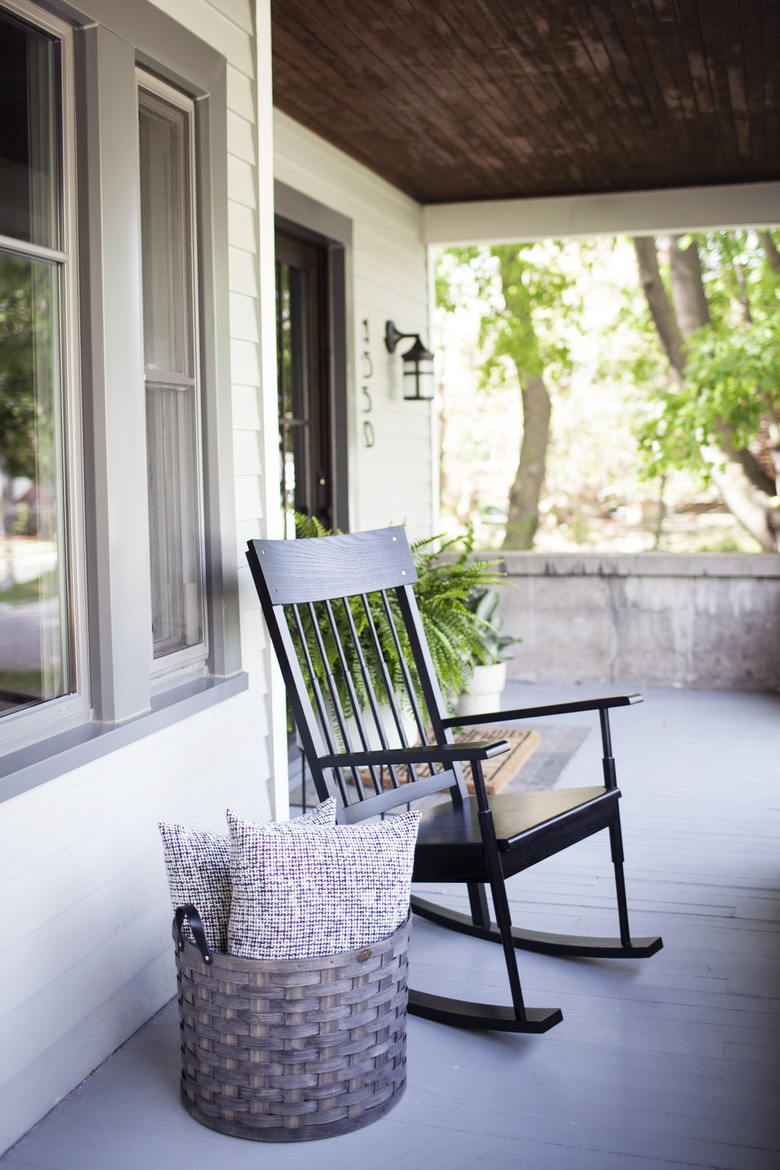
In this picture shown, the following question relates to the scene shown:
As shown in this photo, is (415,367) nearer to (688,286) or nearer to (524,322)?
(524,322)

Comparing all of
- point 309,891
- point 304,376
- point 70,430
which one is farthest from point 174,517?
point 304,376

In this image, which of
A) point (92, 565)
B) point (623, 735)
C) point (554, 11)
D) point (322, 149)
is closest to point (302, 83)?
point (322, 149)

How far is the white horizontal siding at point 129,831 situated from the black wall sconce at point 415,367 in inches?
98.9

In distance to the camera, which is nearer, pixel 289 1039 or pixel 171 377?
pixel 289 1039

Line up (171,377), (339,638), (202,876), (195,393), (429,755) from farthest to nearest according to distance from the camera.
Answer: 1. (339,638)
2. (195,393)
3. (171,377)
4. (429,755)
5. (202,876)

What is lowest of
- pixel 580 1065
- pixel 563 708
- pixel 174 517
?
pixel 580 1065

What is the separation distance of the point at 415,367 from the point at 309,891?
395cm

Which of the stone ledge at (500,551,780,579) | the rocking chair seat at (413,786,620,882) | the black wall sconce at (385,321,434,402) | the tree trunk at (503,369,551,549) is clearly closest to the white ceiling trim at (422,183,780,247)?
the black wall sconce at (385,321,434,402)

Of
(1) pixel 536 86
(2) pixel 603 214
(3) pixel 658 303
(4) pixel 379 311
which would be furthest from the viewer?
(3) pixel 658 303

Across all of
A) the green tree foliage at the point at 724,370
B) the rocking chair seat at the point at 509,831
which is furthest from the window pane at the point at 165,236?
the green tree foliage at the point at 724,370

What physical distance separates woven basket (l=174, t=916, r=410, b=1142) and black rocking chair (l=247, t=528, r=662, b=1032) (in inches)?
13.2

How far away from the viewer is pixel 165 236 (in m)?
2.45

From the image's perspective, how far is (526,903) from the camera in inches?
114

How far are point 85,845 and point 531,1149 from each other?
944 millimetres
